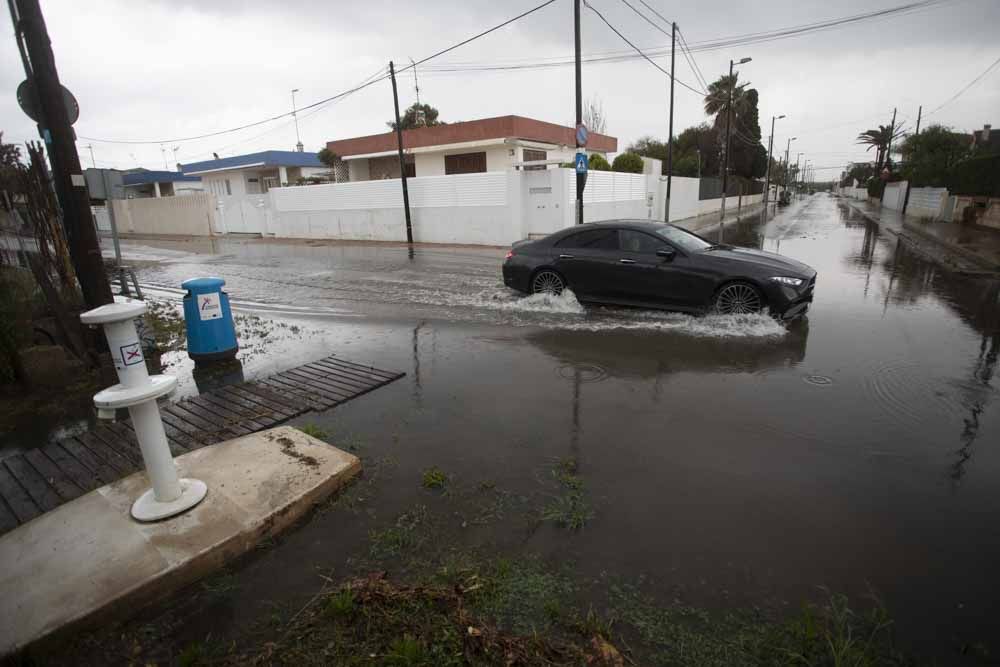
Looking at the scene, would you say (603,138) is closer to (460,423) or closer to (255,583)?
(460,423)

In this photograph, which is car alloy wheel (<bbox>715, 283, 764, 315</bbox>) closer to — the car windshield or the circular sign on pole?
the car windshield

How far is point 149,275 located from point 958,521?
18.0 meters

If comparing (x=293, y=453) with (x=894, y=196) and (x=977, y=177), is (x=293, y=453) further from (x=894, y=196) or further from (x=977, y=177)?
(x=894, y=196)

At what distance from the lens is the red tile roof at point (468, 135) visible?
2522 centimetres

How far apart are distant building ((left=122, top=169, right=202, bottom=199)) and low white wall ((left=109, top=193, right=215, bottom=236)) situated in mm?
8833

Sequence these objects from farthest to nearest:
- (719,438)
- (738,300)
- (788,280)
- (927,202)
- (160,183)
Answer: (160,183), (927,202), (738,300), (788,280), (719,438)

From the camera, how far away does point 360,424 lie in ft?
15.6

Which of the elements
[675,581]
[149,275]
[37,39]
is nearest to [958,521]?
[675,581]

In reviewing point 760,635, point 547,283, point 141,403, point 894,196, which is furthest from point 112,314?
point 894,196

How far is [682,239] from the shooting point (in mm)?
8125

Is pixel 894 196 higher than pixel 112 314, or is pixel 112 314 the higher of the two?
pixel 112 314

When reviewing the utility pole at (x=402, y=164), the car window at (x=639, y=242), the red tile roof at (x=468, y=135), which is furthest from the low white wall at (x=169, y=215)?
the car window at (x=639, y=242)

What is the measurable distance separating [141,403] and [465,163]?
27.3 meters

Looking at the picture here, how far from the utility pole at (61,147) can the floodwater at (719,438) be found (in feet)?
8.30
